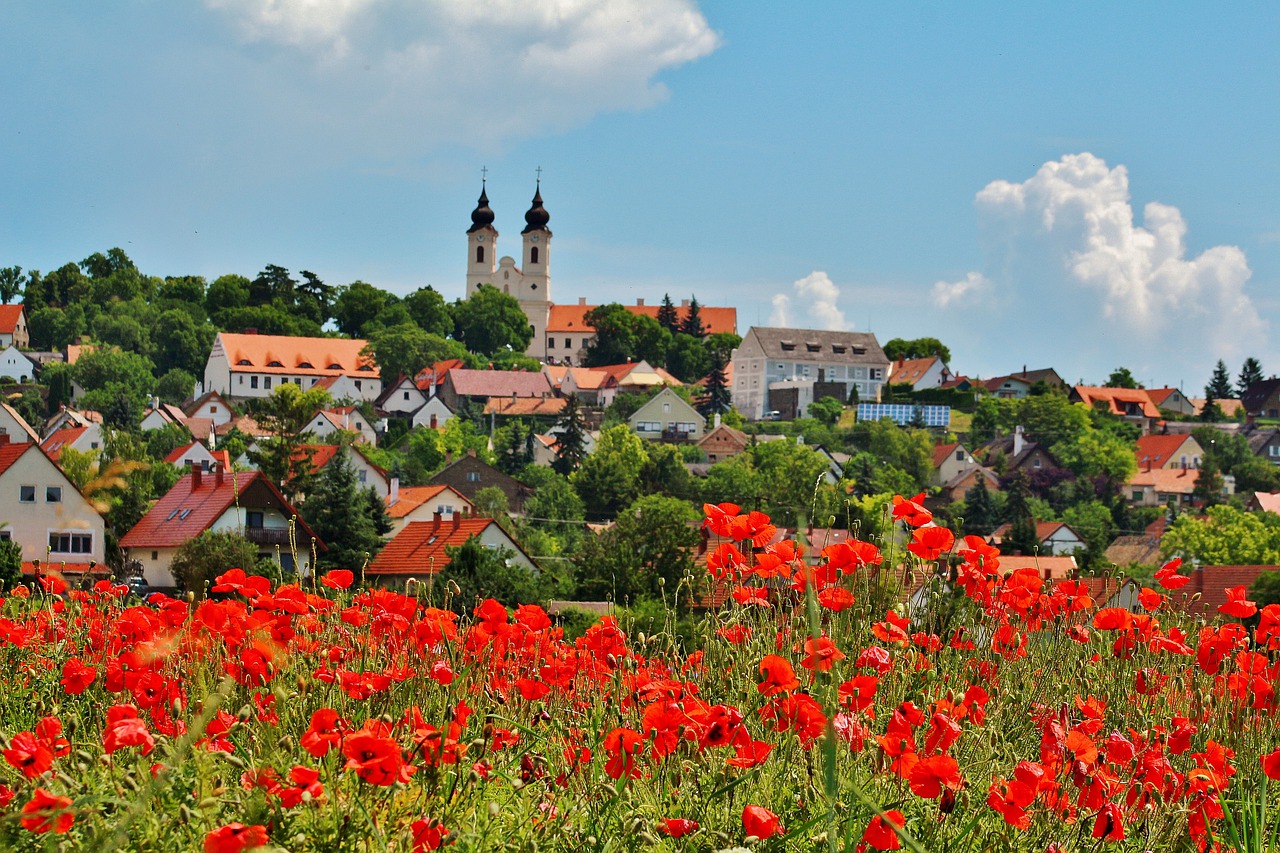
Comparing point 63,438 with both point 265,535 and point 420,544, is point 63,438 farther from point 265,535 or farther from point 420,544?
point 420,544

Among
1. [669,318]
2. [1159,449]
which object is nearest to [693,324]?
[669,318]

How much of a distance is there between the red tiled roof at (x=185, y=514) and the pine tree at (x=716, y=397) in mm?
62607

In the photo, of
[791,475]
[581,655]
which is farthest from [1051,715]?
[791,475]

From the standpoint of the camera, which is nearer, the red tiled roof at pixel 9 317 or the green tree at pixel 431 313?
the red tiled roof at pixel 9 317

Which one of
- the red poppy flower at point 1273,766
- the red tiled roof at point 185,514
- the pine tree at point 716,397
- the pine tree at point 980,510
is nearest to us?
the red poppy flower at point 1273,766

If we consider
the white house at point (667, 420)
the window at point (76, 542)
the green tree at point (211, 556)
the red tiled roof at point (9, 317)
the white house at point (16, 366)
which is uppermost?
the red tiled roof at point (9, 317)

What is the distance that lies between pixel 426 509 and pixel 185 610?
2001 inches

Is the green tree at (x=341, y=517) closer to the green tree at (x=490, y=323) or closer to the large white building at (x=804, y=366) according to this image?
the large white building at (x=804, y=366)

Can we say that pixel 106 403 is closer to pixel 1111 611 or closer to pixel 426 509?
pixel 426 509

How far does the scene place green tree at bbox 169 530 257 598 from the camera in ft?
90.1

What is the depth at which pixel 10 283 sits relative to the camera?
124 m

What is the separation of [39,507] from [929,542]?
114 feet

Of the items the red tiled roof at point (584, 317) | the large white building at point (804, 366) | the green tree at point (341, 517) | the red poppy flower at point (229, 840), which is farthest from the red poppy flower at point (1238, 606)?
the red tiled roof at point (584, 317)

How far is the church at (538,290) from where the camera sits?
131375mm
